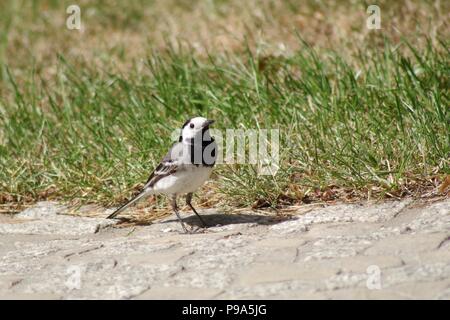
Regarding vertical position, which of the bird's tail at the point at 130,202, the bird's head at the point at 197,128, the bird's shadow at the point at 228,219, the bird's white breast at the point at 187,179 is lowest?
the bird's shadow at the point at 228,219

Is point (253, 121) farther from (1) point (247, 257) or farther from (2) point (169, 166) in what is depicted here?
(1) point (247, 257)

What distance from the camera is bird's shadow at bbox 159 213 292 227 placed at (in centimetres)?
499

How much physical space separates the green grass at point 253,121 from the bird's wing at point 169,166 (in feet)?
1.41

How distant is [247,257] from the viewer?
419cm

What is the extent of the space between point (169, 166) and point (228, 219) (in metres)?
0.49

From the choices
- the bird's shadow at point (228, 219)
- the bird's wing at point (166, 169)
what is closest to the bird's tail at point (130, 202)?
the bird's wing at point (166, 169)

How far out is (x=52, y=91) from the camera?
762 centimetres

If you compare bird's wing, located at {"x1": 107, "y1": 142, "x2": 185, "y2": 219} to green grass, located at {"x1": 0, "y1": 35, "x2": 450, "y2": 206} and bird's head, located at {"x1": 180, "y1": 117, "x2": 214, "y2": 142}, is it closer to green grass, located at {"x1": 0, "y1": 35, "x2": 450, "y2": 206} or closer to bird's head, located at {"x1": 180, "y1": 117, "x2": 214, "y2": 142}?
bird's head, located at {"x1": 180, "y1": 117, "x2": 214, "y2": 142}

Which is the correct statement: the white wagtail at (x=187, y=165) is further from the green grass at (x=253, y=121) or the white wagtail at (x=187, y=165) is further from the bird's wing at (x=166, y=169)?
the green grass at (x=253, y=121)

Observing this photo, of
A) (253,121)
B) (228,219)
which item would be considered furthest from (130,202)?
(253,121)

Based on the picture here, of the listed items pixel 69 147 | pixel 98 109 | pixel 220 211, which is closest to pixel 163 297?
Result: pixel 220 211

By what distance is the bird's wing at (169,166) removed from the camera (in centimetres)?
508

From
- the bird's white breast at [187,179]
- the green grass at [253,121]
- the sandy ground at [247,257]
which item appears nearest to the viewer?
the sandy ground at [247,257]

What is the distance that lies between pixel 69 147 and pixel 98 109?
1.89 feet
